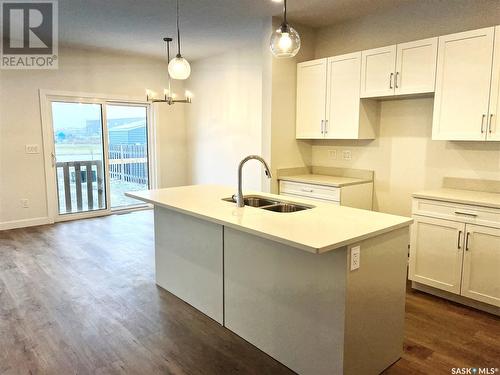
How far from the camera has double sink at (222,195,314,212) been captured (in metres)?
Result: 2.75

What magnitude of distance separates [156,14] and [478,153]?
11.6ft

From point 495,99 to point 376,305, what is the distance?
1.97 m

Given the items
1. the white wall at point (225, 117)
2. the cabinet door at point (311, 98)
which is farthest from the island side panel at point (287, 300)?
the white wall at point (225, 117)

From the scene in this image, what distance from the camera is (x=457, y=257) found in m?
2.90

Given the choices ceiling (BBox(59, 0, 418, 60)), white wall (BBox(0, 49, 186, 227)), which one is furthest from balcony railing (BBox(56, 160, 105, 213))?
ceiling (BBox(59, 0, 418, 60))

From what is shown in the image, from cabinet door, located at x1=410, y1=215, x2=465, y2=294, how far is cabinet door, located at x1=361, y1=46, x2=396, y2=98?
1.32 metres

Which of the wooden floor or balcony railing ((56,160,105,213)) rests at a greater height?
balcony railing ((56,160,105,213))

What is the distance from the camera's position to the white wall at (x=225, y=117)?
5426 mm

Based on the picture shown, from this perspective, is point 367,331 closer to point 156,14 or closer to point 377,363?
point 377,363

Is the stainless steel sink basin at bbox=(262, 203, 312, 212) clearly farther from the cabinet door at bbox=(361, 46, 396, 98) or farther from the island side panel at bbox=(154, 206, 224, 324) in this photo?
the cabinet door at bbox=(361, 46, 396, 98)

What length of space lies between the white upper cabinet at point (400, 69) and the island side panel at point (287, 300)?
2167mm

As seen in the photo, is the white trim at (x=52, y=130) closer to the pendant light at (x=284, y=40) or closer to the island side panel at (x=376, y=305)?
the pendant light at (x=284, y=40)

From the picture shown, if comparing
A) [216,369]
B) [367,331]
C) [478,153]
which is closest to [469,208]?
[478,153]

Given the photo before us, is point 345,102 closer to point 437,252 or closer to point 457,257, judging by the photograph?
point 437,252
